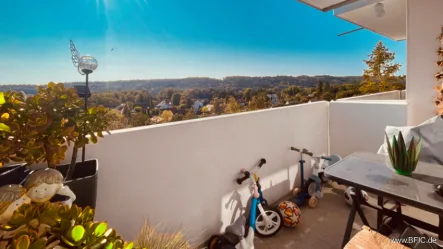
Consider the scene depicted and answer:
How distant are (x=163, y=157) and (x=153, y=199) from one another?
1.14 feet

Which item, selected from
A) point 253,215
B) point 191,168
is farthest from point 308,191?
point 191,168

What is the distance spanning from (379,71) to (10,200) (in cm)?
1280

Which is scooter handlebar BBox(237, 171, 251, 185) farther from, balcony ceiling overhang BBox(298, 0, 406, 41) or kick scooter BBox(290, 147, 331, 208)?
balcony ceiling overhang BBox(298, 0, 406, 41)

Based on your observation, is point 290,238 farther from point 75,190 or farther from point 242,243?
point 75,190

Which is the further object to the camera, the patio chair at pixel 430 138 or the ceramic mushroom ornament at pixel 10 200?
the patio chair at pixel 430 138

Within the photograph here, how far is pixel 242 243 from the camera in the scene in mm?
1978

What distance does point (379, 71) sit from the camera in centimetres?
1009

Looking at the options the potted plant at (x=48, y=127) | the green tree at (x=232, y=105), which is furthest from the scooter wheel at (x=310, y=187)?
the green tree at (x=232, y=105)

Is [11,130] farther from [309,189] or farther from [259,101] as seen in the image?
[259,101]

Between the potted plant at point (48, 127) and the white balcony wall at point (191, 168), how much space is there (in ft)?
1.52

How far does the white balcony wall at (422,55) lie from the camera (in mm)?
2758

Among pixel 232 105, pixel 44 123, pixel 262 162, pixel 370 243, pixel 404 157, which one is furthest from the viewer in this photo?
pixel 232 105

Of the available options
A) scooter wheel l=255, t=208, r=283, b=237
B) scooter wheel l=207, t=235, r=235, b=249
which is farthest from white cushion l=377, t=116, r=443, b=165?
scooter wheel l=207, t=235, r=235, b=249

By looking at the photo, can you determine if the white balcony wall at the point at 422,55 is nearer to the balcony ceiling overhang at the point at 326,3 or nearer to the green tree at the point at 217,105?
the balcony ceiling overhang at the point at 326,3
